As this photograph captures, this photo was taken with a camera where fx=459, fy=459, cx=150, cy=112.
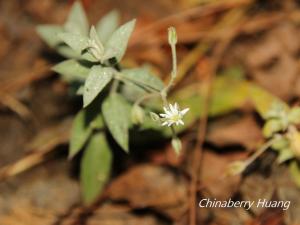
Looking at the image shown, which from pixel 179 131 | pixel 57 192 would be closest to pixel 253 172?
pixel 179 131

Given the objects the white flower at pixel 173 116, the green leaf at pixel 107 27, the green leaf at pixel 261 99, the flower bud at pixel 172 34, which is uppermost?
the green leaf at pixel 107 27

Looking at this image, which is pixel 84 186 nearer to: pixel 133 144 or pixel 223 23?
pixel 133 144

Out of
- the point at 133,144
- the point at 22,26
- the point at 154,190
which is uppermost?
the point at 22,26

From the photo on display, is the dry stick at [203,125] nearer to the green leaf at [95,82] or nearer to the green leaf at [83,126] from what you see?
the green leaf at [83,126]

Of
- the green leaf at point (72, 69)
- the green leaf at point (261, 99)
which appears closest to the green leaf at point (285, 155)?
the green leaf at point (261, 99)

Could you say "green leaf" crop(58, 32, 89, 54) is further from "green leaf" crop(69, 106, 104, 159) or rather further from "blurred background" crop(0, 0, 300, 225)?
"blurred background" crop(0, 0, 300, 225)

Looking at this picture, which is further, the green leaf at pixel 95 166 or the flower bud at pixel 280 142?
the green leaf at pixel 95 166

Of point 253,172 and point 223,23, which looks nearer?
point 253,172

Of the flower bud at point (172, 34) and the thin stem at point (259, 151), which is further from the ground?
the flower bud at point (172, 34)
